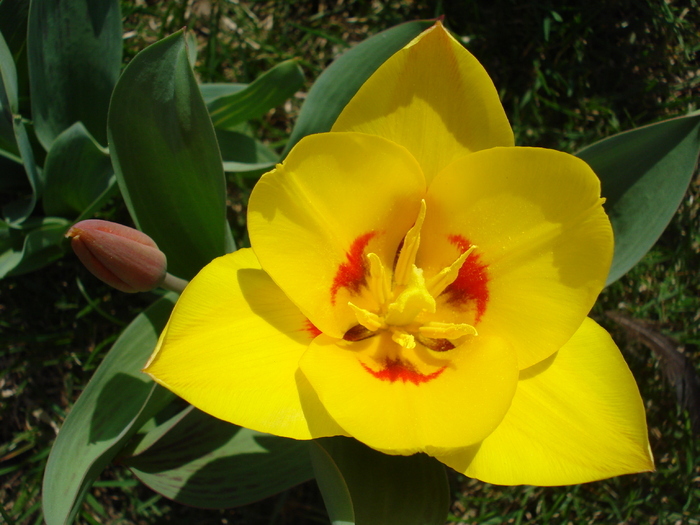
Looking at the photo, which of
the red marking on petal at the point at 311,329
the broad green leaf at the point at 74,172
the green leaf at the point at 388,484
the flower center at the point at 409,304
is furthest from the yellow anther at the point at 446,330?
the broad green leaf at the point at 74,172

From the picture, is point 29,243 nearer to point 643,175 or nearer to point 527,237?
point 527,237

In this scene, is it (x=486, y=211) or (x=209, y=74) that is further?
(x=209, y=74)

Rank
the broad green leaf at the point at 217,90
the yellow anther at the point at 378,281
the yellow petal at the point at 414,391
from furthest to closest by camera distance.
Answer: the broad green leaf at the point at 217,90, the yellow anther at the point at 378,281, the yellow petal at the point at 414,391

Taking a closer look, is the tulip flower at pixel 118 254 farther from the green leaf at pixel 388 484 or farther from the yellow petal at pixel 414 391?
the green leaf at pixel 388 484

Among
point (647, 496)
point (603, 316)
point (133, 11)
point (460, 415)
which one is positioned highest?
point (133, 11)

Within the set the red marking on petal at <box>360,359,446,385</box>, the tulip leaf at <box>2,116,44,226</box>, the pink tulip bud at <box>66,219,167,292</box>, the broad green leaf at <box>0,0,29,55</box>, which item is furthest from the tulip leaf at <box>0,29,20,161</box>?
the red marking on petal at <box>360,359,446,385</box>

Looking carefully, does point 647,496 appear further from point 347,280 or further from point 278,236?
point 278,236

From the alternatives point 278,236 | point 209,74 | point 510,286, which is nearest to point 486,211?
point 510,286

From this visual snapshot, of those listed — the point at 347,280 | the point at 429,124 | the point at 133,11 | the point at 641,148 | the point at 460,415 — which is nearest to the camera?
the point at 460,415
